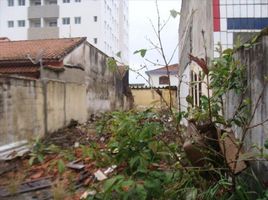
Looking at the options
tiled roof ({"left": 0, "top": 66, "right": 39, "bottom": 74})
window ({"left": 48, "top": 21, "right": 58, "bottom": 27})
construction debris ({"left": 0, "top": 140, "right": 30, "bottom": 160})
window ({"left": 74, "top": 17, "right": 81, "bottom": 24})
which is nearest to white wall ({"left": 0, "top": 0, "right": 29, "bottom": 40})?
window ({"left": 48, "top": 21, "right": 58, "bottom": 27})

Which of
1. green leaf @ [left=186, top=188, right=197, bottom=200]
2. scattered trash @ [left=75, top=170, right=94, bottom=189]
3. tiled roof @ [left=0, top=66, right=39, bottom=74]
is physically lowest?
scattered trash @ [left=75, top=170, right=94, bottom=189]

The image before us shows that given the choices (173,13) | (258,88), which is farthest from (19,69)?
(258,88)

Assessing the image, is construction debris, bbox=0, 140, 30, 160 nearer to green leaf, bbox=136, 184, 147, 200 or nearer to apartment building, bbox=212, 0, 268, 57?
apartment building, bbox=212, 0, 268, 57

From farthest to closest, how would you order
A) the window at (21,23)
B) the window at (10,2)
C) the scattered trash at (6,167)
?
the window at (10,2), the window at (21,23), the scattered trash at (6,167)

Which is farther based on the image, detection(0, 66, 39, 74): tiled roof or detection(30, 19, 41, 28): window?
detection(30, 19, 41, 28): window

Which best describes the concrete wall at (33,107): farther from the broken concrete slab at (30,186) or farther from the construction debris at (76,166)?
the broken concrete slab at (30,186)

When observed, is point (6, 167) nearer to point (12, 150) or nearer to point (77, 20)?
point (12, 150)

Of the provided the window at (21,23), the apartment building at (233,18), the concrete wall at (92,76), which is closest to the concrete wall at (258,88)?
the apartment building at (233,18)

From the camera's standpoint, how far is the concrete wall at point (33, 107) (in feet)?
31.4

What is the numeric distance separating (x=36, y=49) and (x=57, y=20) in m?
28.0

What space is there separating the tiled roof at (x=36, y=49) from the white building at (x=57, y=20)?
915 inches

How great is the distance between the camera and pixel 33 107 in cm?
1138

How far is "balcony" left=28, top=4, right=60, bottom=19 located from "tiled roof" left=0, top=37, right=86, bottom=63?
987 inches

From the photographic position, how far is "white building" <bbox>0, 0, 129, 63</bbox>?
44219mm
